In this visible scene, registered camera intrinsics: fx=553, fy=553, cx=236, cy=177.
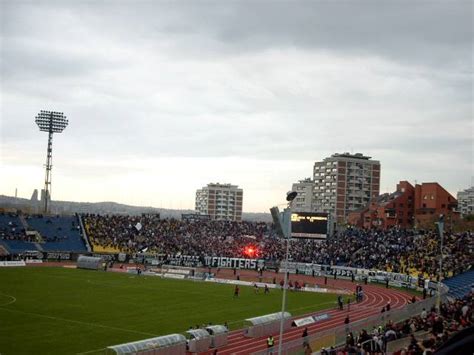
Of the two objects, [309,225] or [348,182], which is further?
[348,182]

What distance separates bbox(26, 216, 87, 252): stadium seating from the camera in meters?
85.6

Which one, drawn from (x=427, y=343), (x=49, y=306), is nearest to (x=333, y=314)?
(x=49, y=306)

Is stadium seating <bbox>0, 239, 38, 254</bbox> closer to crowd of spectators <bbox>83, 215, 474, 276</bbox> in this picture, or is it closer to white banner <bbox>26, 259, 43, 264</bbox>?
white banner <bbox>26, 259, 43, 264</bbox>

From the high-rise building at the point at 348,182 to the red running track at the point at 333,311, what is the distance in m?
89.8

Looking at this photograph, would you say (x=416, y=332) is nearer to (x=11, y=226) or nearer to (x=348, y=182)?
(x=11, y=226)

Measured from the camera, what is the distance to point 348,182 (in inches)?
6368

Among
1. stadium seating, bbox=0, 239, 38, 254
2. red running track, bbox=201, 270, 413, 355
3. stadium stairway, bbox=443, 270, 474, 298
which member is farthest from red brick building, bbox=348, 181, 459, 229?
stadium seating, bbox=0, 239, 38, 254

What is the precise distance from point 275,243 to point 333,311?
46.3m

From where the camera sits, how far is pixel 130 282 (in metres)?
59.4

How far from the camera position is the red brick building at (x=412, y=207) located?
101 m

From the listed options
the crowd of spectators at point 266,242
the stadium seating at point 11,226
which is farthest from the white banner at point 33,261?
the stadium seating at point 11,226

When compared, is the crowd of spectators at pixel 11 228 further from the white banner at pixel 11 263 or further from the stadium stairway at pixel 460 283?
the stadium stairway at pixel 460 283

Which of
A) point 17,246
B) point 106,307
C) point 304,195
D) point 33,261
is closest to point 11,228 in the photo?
point 17,246

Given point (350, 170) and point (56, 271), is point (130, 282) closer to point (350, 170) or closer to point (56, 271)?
point (56, 271)
